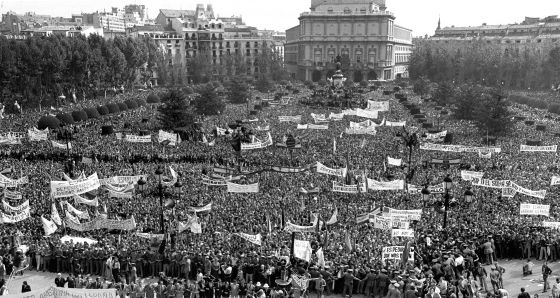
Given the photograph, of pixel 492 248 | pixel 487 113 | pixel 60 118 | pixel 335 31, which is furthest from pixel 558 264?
pixel 335 31

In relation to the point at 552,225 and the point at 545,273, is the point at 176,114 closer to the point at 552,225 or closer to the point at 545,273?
the point at 552,225

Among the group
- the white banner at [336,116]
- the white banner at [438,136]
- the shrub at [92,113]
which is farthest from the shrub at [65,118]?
the white banner at [438,136]

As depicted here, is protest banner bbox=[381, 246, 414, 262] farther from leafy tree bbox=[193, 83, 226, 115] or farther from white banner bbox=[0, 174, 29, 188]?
leafy tree bbox=[193, 83, 226, 115]

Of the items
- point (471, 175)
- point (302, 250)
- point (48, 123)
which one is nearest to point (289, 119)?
point (48, 123)

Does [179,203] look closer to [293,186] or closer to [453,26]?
[293,186]

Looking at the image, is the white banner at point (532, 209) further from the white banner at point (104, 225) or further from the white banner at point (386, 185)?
the white banner at point (104, 225)
